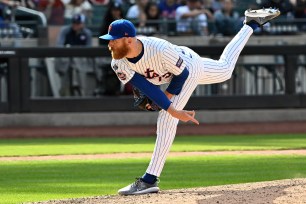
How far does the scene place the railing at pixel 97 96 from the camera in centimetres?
1631

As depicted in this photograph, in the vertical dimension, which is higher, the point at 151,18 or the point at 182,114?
the point at 182,114

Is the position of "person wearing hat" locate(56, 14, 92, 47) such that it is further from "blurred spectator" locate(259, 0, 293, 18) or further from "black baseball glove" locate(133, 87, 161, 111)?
"black baseball glove" locate(133, 87, 161, 111)

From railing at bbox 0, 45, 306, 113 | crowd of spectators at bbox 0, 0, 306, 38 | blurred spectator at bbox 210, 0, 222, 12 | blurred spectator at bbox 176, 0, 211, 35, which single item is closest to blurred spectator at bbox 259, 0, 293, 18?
crowd of spectators at bbox 0, 0, 306, 38

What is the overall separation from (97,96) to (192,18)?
3125 millimetres

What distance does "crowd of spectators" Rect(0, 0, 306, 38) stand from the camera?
59.7ft

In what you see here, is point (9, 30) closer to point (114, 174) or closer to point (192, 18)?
point (192, 18)

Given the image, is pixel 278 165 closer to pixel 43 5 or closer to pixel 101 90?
pixel 101 90

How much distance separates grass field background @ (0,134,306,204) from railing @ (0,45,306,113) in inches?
83.0

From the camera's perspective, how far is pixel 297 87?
16.9 meters

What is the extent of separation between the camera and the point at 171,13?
62.4 ft

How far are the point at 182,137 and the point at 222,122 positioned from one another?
5.97ft

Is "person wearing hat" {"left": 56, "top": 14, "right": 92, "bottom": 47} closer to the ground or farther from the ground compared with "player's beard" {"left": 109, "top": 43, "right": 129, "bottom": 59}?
closer to the ground

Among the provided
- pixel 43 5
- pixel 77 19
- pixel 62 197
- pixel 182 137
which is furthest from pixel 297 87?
pixel 62 197

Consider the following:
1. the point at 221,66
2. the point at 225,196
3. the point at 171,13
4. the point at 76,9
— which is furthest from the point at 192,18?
the point at 225,196
